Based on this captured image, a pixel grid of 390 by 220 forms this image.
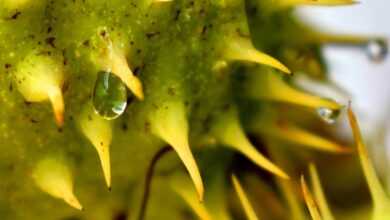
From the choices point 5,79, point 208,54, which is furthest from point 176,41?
point 5,79

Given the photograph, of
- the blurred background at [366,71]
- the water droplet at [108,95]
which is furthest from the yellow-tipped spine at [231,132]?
the blurred background at [366,71]

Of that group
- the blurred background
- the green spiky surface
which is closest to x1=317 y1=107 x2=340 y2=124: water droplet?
the green spiky surface

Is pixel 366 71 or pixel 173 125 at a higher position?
pixel 173 125

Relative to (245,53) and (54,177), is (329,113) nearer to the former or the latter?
(245,53)

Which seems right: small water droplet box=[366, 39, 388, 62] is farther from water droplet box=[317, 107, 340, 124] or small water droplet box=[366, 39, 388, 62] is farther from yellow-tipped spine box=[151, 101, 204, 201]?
yellow-tipped spine box=[151, 101, 204, 201]

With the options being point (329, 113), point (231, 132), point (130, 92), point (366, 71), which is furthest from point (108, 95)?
point (366, 71)

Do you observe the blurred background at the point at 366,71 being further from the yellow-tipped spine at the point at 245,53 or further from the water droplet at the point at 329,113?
the yellow-tipped spine at the point at 245,53
